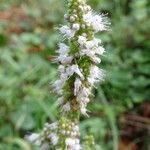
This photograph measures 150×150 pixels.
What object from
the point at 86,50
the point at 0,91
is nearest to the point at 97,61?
the point at 86,50

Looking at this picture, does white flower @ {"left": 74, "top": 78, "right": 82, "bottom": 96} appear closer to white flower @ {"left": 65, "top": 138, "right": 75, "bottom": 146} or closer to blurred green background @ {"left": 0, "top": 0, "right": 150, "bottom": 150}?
white flower @ {"left": 65, "top": 138, "right": 75, "bottom": 146}

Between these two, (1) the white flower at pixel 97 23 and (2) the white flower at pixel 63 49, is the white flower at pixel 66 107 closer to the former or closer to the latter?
(2) the white flower at pixel 63 49

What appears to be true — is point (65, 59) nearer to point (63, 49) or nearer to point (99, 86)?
point (63, 49)

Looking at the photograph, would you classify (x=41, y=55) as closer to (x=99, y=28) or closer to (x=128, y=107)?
(x=128, y=107)

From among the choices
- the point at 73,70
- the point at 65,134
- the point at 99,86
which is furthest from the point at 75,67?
the point at 99,86

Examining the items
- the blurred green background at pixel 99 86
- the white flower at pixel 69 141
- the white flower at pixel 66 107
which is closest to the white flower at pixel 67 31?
the white flower at pixel 66 107
